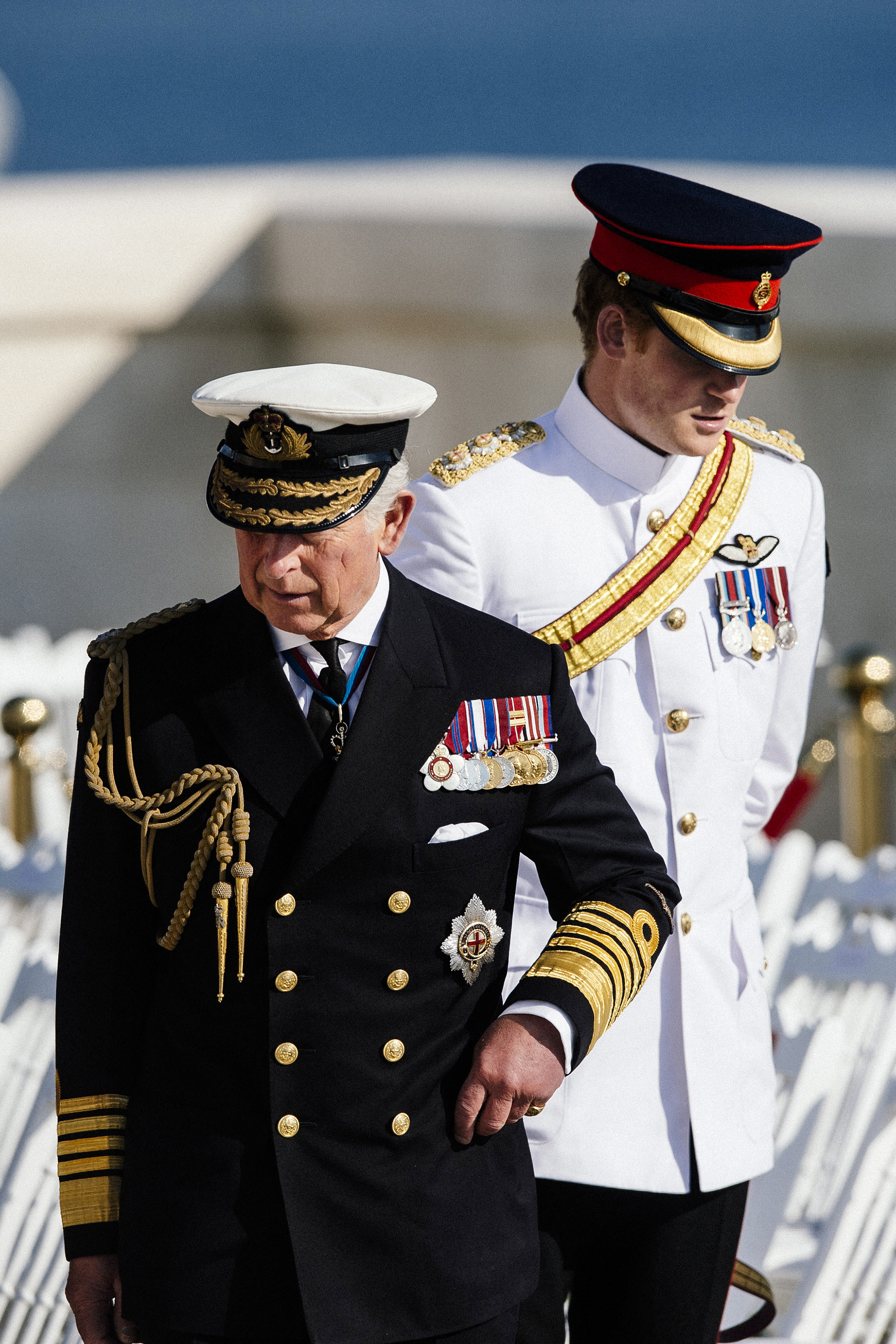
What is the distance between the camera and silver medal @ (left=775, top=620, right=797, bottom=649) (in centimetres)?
262

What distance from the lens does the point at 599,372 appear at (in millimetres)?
2551

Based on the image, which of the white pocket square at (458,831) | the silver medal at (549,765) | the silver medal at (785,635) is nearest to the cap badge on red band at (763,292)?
the silver medal at (785,635)

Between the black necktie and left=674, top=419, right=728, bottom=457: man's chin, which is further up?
left=674, top=419, right=728, bottom=457: man's chin

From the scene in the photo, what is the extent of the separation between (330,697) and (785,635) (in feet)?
3.02

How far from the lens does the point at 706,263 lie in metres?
2.42

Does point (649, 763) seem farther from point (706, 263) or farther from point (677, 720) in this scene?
point (706, 263)

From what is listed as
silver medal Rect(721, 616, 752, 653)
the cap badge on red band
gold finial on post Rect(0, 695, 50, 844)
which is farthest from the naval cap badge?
gold finial on post Rect(0, 695, 50, 844)

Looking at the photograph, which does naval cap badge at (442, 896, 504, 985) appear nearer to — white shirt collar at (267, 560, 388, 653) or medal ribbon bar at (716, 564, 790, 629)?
white shirt collar at (267, 560, 388, 653)

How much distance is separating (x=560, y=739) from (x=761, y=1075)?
0.76m

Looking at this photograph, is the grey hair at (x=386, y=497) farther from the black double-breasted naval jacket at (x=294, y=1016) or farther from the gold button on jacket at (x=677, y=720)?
the gold button on jacket at (x=677, y=720)

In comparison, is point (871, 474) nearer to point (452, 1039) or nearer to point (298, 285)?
point (298, 285)

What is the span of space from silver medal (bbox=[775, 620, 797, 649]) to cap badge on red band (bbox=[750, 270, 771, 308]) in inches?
17.8

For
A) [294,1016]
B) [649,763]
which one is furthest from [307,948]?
[649,763]

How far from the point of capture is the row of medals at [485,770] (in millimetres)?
1962
